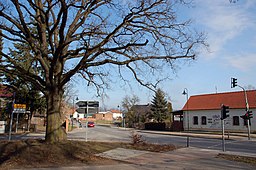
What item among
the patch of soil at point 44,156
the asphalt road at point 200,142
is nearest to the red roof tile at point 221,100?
the asphalt road at point 200,142

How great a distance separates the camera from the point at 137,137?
1755 cm

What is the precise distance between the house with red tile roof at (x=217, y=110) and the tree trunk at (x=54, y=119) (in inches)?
1211

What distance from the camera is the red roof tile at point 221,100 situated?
44.3 meters

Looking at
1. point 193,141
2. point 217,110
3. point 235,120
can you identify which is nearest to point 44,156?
point 193,141

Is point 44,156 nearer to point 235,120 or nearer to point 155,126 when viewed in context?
point 235,120

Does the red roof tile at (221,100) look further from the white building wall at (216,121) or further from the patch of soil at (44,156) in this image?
the patch of soil at (44,156)

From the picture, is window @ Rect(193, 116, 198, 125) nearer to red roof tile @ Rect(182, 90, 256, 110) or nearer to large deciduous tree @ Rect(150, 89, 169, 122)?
red roof tile @ Rect(182, 90, 256, 110)

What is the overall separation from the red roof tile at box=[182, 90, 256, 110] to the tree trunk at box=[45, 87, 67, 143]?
36.5m

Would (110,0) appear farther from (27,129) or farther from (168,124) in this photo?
(168,124)

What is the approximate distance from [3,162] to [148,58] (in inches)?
337

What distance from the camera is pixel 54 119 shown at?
514 inches

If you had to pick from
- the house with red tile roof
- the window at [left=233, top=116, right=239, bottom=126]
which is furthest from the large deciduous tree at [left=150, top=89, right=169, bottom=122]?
the window at [left=233, top=116, right=239, bottom=126]

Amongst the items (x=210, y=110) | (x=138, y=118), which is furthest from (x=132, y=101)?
(x=210, y=110)

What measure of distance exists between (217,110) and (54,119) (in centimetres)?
3988
